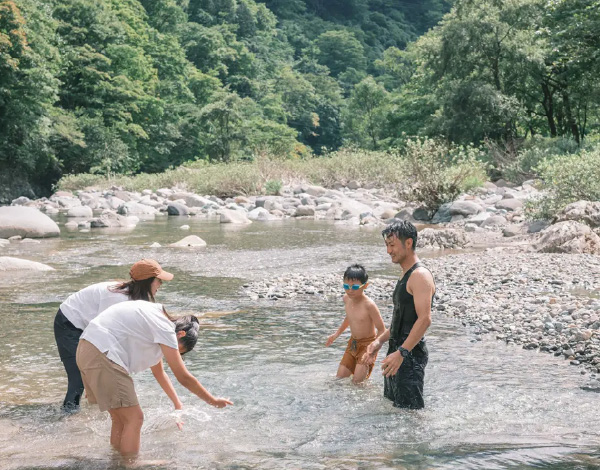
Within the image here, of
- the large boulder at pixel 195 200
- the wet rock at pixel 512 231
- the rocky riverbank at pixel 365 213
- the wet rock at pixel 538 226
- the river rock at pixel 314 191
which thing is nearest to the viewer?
the rocky riverbank at pixel 365 213

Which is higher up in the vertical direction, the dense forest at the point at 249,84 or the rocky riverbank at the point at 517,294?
the dense forest at the point at 249,84

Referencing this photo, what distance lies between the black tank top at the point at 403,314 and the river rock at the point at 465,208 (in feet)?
59.5

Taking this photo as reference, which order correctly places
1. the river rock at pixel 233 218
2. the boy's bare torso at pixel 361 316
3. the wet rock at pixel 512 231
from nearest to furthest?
the boy's bare torso at pixel 361 316 → the wet rock at pixel 512 231 → the river rock at pixel 233 218

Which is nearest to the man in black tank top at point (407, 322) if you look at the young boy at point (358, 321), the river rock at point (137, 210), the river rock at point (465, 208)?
the young boy at point (358, 321)

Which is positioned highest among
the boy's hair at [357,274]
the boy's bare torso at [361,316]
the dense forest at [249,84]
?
the dense forest at [249,84]

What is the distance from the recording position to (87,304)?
548 centimetres

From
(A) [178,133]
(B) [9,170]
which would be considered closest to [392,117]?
(A) [178,133]

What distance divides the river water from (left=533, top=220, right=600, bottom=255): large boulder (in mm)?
5933

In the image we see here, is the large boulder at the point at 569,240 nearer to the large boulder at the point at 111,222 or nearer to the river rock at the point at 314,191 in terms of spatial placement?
the large boulder at the point at 111,222

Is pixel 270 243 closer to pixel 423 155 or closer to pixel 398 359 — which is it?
pixel 423 155

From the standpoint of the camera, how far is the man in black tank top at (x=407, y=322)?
512 cm

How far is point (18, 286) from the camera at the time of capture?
12.5 meters

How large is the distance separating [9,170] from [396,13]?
80562mm

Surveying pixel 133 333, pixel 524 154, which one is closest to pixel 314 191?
pixel 524 154
